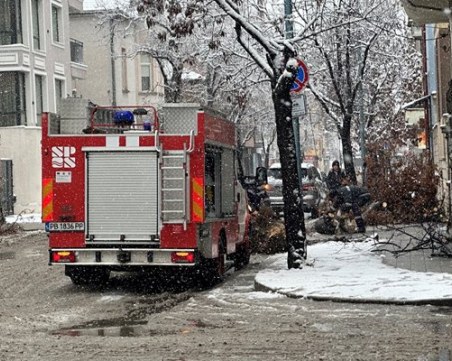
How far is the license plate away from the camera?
13977 millimetres

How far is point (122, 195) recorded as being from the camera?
13.9m

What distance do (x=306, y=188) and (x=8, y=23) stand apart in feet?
47.5

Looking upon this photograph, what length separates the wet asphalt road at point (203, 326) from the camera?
9.06 metres

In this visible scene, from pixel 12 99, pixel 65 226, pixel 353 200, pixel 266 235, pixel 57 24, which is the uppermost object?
pixel 57 24

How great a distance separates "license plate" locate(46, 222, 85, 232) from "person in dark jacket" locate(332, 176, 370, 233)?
9727mm

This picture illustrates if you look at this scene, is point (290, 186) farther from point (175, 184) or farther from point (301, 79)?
point (175, 184)

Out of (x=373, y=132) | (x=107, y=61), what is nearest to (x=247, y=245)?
(x=373, y=132)

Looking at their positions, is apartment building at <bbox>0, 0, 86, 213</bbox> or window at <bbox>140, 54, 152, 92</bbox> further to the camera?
window at <bbox>140, 54, 152, 92</bbox>

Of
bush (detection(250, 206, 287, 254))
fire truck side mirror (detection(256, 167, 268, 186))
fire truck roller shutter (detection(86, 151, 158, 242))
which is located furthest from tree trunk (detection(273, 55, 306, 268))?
bush (detection(250, 206, 287, 254))

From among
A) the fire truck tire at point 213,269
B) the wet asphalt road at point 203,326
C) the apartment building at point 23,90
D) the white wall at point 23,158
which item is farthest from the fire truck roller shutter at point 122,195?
the white wall at point 23,158

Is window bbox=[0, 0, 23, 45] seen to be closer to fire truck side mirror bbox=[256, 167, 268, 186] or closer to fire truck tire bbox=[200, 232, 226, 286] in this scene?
fire truck side mirror bbox=[256, 167, 268, 186]

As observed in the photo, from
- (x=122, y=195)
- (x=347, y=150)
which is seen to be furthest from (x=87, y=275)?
(x=347, y=150)

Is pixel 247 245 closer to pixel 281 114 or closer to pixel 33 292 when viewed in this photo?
pixel 281 114

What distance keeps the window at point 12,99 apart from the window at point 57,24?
16.0ft
